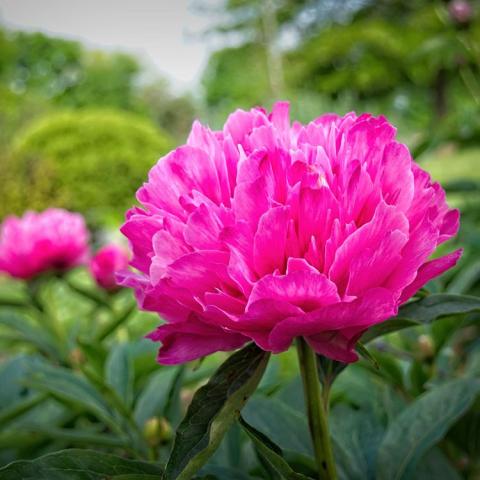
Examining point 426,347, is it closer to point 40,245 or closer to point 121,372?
point 121,372

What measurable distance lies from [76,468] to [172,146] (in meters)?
10.7

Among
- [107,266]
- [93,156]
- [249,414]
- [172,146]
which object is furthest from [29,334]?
[172,146]

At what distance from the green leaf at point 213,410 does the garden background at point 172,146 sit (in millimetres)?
77

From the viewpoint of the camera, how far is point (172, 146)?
10922mm

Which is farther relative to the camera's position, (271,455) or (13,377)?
(13,377)

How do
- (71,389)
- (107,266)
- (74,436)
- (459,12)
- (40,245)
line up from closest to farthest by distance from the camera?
(74,436), (71,389), (40,245), (107,266), (459,12)

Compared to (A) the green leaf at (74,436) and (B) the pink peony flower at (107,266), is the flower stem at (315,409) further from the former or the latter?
(B) the pink peony flower at (107,266)

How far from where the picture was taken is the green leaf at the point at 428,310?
459 millimetres

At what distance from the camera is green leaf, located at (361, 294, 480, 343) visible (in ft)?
1.51

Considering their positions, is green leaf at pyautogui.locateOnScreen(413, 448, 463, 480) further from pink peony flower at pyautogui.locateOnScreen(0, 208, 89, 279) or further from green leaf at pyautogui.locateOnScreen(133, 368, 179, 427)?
pink peony flower at pyautogui.locateOnScreen(0, 208, 89, 279)

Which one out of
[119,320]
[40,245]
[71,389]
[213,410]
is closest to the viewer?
[213,410]

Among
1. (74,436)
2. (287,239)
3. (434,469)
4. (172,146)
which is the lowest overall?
(434,469)

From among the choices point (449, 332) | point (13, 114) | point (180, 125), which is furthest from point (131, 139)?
point (180, 125)

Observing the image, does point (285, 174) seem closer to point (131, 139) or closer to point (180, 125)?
point (131, 139)
